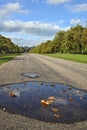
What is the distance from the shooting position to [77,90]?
35.9ft

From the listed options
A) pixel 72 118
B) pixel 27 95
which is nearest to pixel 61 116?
→ pixel 72 118

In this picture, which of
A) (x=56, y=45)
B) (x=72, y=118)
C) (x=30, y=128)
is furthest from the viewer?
(x=56, y=45)

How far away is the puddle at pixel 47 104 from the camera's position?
694 centimetres

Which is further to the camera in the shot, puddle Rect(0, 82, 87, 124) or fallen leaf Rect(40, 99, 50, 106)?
fallen leaf Rect(40, 99, 50, 106)

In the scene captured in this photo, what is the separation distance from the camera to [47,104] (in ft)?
26.9

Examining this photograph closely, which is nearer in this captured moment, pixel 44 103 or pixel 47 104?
pixel 47 104

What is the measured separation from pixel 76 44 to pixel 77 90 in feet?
282

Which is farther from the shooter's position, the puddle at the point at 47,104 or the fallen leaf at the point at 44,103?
the fallen leaf at the point at 44,103

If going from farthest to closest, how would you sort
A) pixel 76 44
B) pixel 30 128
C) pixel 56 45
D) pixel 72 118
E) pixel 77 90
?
pixel 56 45
pixel 76 44
pixel 77 90
pixel 72 118
pixel 30 128

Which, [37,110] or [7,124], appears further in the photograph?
[37,110]

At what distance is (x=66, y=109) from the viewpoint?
763cm

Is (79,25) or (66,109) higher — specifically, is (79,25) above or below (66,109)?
above

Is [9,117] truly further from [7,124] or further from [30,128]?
[30,128]

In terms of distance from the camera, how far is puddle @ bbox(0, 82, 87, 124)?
22.8 ft
